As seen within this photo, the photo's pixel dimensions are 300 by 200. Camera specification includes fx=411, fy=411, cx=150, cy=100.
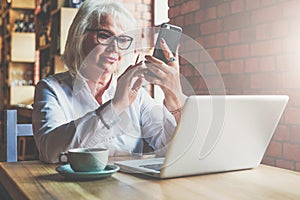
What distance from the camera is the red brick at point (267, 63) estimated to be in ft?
5.67

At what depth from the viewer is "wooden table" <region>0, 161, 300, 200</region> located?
94cm

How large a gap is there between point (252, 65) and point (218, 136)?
832mm

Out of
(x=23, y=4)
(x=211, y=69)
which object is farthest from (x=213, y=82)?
(x=23, y=4)

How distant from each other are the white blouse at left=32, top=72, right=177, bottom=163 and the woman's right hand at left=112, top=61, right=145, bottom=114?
0.03 meters

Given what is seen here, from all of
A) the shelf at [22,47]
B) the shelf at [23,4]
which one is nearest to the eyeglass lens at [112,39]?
the shelf at [22,47]

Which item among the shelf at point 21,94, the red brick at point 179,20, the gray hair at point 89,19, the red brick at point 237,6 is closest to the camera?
the gray hair at point 89,19

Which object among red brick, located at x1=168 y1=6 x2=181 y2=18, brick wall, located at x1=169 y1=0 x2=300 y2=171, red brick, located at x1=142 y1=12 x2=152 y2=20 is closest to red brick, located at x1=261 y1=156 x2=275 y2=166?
brick wall, located at x1=169 y1=0 x2=300 y2=171

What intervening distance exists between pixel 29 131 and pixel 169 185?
807 mm

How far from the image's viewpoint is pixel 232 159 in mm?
1197

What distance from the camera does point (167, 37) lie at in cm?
125

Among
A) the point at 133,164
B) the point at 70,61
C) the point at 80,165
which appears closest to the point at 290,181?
the point at 133,164

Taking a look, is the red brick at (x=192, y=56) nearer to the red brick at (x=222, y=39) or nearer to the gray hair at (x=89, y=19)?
the red brick at (x=222, y=39)

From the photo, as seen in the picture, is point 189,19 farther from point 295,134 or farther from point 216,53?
point 295,134

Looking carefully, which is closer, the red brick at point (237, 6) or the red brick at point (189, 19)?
the red brick at point (237, 6)
